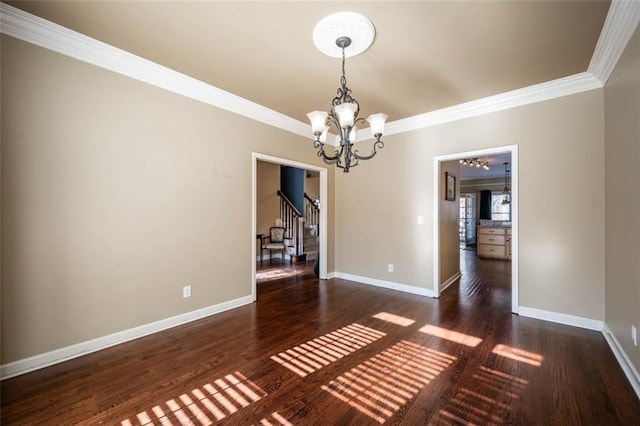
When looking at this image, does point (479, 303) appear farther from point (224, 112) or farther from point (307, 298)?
point (224, 112)

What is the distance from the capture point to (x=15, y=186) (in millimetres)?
2100

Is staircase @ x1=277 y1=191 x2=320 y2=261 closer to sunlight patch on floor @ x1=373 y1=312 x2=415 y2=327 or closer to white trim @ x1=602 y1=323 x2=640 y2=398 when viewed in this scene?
sunlight patch on floor @ x1=373 y1=312 x2=415 y2=327

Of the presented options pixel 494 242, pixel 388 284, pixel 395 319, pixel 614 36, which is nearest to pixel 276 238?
pixel 388 284

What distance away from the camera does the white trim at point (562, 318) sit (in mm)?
2896

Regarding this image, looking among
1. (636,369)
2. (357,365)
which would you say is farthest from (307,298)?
(636,369)

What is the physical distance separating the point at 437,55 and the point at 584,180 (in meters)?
2.09

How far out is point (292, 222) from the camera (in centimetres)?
726

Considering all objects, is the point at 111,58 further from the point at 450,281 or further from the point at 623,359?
the point at 450,281

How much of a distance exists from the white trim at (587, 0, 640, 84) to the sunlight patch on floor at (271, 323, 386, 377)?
3.15m

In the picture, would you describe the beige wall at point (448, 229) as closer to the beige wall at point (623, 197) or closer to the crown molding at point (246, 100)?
the crown molding at point (246, 100)

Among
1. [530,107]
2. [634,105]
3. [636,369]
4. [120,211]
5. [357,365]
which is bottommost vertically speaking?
[357,365]

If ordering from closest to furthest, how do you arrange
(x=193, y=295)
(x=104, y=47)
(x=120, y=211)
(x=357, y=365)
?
(x=357, y=365) → (x=104, y=47) → (x=120, y=211) → (x=193, y=295)

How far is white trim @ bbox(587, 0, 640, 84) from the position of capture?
190 cm

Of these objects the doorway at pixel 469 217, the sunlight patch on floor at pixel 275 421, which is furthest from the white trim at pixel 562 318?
the doorway at pixel 469 217
